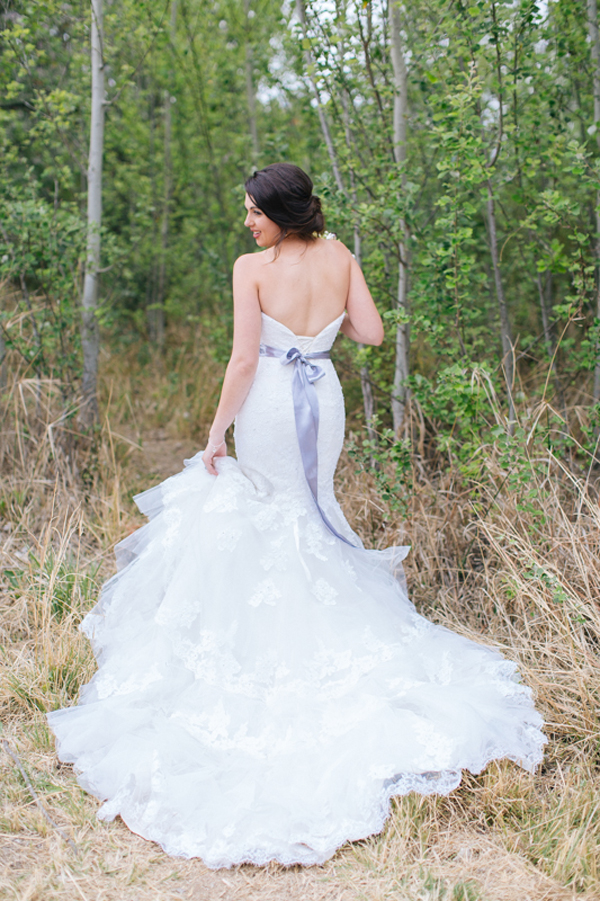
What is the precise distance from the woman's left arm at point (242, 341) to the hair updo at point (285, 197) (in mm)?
174

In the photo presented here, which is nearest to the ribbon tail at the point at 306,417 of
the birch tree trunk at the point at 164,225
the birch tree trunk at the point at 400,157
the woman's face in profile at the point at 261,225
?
the woman's face in profile at the point at 261,225

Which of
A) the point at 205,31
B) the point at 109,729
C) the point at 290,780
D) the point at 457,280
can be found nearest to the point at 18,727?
the point at 109,729

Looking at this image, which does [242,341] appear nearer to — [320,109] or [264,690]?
[264,690]

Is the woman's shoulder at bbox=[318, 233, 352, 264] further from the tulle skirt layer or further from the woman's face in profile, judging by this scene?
the tulle skirt layer

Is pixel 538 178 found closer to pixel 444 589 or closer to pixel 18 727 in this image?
pixel 444 589

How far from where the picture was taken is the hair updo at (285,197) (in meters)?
2.52

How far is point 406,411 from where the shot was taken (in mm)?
4070

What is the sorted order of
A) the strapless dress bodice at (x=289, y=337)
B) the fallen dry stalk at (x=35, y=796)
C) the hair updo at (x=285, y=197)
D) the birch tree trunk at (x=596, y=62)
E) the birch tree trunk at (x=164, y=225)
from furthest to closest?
the birch tree trunk at (x=164, y=225)
the birch tree trunk at (x=596, y=62)
the strapless dress bodice at (x=289, y=337)
the hair updo at (x=285, y=197)
the fallen dry stalk at (x=35, y=796)

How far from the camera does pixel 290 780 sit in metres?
2.22

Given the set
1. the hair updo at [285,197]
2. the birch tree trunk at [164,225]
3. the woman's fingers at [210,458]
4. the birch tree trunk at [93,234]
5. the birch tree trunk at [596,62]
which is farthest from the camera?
the birch tree trunk at [164,225]

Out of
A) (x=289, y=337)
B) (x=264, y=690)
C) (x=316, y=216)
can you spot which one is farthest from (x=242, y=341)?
(x=264, y=690)

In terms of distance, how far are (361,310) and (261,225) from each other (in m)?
0.52

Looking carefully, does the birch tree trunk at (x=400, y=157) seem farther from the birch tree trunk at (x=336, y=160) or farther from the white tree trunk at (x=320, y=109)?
the white tree trunk at (x=320, y=109)

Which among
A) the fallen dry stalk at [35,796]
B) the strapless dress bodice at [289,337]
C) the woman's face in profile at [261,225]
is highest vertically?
the woman's face in profile at [261,225]
